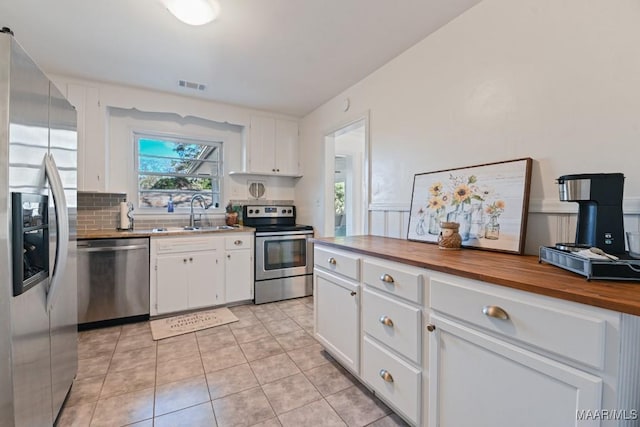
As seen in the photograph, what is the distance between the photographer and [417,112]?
2215 millimetres

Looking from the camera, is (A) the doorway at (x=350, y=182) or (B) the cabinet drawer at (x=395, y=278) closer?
(B) the cabinet drawer at (x=395, y=278)

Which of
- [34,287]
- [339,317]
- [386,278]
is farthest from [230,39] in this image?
[339,317]

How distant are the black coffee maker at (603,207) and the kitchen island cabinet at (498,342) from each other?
0.26m

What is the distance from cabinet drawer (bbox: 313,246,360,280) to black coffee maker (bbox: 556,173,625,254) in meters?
1.02

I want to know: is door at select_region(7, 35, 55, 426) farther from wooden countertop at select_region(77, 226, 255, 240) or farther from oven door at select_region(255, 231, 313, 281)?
oven door at select_region(255, 231, 313, 281)

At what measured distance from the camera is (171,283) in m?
2.94

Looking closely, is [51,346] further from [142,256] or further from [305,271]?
[305,271]

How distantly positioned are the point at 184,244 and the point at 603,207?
320 centimetres

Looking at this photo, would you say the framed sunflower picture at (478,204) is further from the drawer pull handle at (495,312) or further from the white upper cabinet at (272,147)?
the white upper cabinet at (272,147)

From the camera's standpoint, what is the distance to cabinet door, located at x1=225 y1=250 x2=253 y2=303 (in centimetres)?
325

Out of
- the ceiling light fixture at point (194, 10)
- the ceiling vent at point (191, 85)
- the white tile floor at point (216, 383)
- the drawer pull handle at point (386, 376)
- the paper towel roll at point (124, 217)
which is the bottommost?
the white tile floor at point (216, 383)

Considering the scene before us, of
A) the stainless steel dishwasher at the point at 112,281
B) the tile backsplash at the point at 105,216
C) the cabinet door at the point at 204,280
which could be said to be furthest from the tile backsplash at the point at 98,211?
the cabinet door at the point at 204,280

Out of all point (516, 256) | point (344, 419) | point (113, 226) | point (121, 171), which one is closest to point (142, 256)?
point (113, 226)

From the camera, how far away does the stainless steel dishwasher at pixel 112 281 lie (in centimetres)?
260
